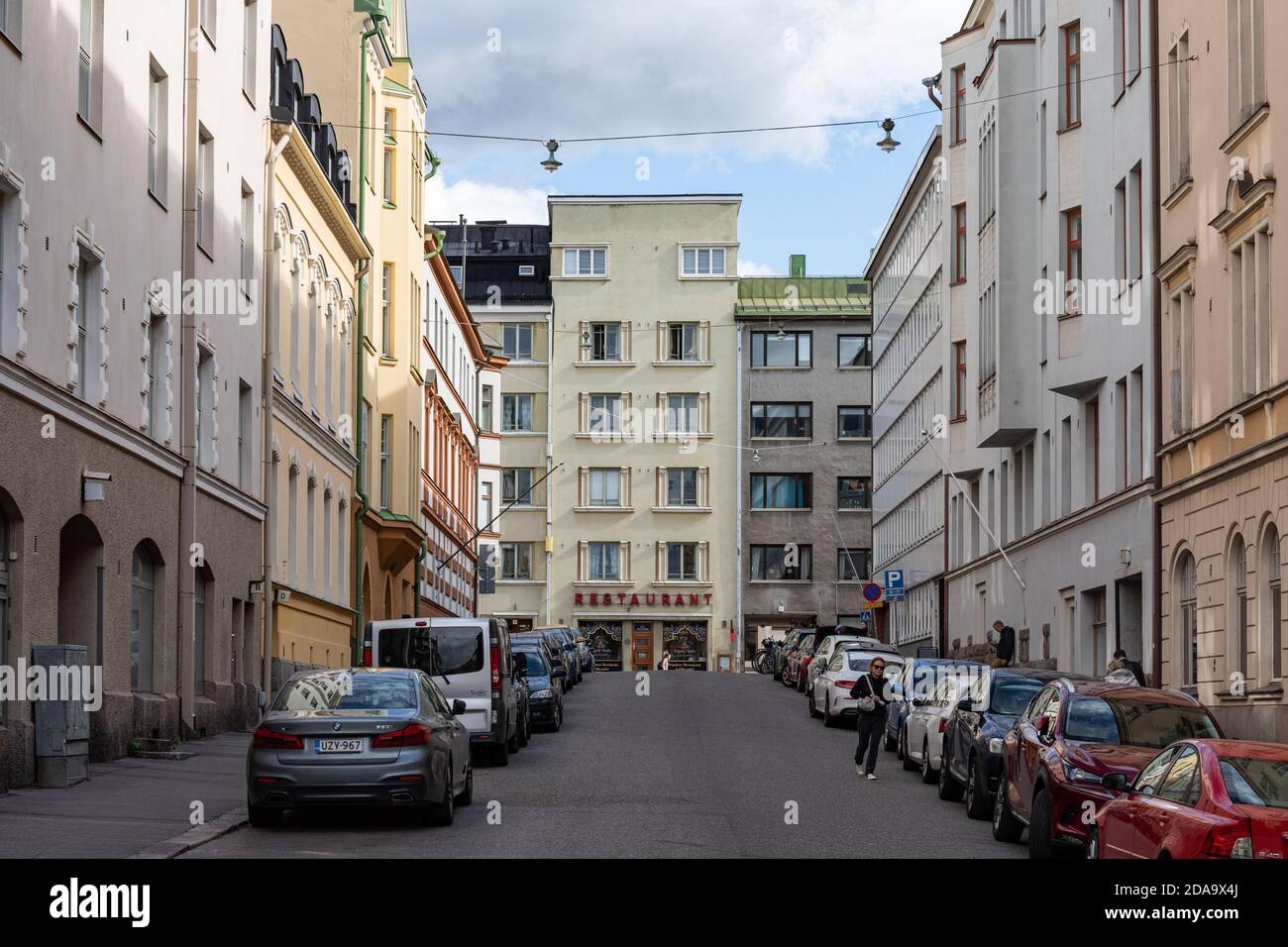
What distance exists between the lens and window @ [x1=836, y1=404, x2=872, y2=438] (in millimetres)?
89562

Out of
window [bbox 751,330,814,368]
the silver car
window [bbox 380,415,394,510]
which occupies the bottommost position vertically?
the silver car

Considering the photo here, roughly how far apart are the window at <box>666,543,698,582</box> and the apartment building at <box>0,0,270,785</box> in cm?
5317

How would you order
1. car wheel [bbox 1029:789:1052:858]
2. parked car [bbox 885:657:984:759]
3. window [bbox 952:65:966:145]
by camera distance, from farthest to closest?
1. window [bbox 952:65:966:145]
2. parked car [bbox 885:657:984:759]
3. car wheel [bbox 1029:789:1052:858]

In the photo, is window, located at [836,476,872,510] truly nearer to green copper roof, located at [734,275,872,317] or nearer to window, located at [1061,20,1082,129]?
green copper roof, located at [734,275,872,317]

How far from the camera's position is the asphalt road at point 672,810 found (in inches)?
658

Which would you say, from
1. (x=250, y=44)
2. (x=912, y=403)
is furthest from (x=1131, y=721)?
(x=912, y=403)

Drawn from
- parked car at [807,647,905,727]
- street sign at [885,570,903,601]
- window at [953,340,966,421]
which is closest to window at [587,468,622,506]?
street sign at [885,570,903,601]

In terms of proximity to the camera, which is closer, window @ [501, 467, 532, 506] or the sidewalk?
the sidewalk

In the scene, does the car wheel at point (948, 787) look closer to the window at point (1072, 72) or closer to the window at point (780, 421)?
the window at point (1072, 72)

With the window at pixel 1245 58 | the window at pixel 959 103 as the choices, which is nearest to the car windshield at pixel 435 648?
the window at pixel 1245 58

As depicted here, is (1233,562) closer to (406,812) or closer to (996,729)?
(996,729)

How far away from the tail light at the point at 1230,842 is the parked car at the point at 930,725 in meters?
13.3

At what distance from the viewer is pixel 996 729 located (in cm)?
2114
